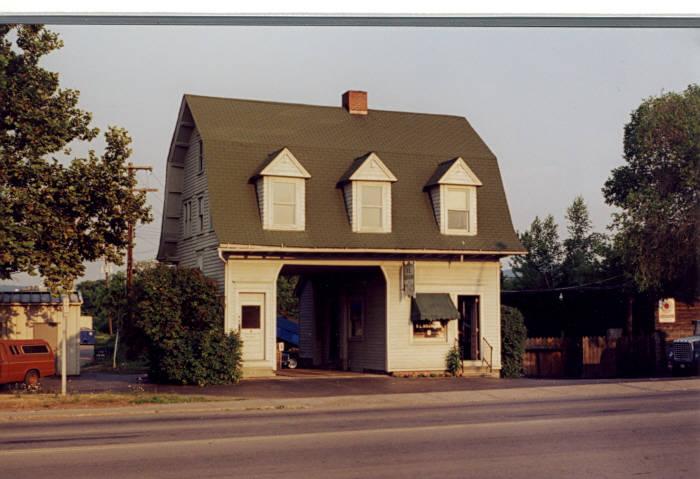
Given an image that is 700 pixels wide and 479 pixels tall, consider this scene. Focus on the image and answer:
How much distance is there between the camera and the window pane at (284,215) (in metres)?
24.5

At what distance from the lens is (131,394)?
1995cm

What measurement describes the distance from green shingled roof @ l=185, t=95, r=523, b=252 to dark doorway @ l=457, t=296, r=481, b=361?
219 centimetres

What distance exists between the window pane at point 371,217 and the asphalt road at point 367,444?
32.2 feet

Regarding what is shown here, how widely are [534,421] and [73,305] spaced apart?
19104 mm

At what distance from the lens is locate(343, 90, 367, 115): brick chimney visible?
92.3ft

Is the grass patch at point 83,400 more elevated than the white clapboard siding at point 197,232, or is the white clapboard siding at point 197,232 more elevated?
the white clapboard siding at point 197,232

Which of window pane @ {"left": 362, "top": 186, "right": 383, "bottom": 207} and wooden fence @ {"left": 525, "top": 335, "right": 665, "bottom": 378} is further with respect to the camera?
wooden fence @ {"left": 525, "top": 335, "right": 665, "bottom": 378}

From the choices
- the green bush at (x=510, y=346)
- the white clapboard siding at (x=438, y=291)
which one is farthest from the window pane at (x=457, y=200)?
the green bush at (x=510, y=346)

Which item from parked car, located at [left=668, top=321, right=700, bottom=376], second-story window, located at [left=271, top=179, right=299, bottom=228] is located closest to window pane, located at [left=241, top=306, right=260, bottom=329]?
second-story window, located at [left=271, top=179, right=299, bottom=228]

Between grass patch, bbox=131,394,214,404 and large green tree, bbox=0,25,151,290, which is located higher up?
large green tree, bbox=0,25,151,290

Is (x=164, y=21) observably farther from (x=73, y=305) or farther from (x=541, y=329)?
(x=541, y=329)

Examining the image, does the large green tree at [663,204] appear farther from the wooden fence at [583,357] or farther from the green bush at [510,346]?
the green bush at [510,346]

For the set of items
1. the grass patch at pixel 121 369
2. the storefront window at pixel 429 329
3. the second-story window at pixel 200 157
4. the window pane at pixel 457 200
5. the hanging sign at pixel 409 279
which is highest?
the second-story window at pixel 200 157

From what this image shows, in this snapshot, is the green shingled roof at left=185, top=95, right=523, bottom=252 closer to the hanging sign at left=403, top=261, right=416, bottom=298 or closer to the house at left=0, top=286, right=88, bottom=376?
the hanging sign at left=403, top=261, right=416, bottom=298
